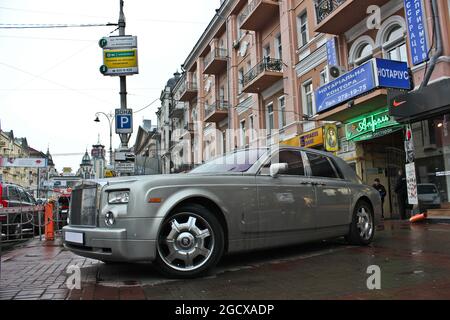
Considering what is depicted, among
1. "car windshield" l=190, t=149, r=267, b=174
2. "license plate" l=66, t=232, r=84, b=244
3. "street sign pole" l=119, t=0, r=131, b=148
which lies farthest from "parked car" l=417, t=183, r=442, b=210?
"license plate" l=66, t=232, r=84, b=244

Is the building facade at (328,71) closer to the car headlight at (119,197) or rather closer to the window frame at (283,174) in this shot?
the window frame at (283,174)

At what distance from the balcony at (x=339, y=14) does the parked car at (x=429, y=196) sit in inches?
243

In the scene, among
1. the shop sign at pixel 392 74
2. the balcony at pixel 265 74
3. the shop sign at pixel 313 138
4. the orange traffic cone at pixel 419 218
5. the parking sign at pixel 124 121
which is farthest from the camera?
the balcony at pixel 265 74

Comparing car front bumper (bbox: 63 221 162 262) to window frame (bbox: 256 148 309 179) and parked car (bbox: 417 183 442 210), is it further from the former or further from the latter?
parked car (bbox: 417 183 442 210)

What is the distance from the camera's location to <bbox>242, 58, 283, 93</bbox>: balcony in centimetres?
2036

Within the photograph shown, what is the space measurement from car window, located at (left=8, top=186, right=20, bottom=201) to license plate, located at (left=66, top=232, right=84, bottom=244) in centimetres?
937

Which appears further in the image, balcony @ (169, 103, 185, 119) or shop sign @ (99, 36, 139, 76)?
balcony @ (169, 103, 185, 119)

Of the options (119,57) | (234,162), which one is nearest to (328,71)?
(119,57)

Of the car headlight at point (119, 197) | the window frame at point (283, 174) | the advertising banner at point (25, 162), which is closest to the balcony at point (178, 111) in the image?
the advertising banner at point (25, 162)

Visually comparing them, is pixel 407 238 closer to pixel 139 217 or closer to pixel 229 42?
pixel 139 217

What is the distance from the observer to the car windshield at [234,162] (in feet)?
17.7

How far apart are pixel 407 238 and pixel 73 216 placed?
6.03 metres

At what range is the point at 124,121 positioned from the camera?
1260cm

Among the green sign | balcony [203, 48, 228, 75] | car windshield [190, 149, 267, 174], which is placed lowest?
car windshield [190, 149, 267, 174]
